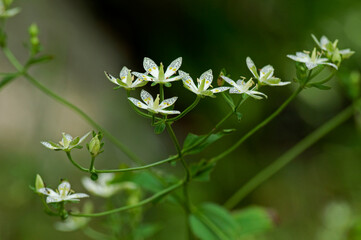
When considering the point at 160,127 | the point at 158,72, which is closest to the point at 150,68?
the point at 158,72

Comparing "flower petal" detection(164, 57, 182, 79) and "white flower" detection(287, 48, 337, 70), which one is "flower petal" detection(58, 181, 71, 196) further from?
"white flower" detection(287, 48, 337, 70)

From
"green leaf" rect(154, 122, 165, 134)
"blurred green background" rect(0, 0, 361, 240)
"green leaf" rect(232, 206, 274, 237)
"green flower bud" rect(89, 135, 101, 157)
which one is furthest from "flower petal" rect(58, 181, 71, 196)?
"blurred green background" rect(0, 0, 361, 240)

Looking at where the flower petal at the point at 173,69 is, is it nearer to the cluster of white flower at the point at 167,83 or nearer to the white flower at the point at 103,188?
the cluster of white flower at the point at 167,83

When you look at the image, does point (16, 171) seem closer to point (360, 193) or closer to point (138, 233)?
point (138, 233)

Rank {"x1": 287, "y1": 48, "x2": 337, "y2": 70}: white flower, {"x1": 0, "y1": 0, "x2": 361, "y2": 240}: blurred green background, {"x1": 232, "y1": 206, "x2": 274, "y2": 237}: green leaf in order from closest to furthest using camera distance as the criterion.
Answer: {"x1": 287, "y1": 48, "x2": 337, "y2": 70}: white flower
{"x1": 232, "y1": 206, "x2": 274, "y2": 237}: green leaf
{"x1": 0, "y1": 0, "x2": 361, "y2": 240}: blurred green background

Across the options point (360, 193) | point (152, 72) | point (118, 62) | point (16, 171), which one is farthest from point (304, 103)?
point (152, 72)

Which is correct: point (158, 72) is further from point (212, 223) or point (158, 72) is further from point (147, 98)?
point (212, 223)
